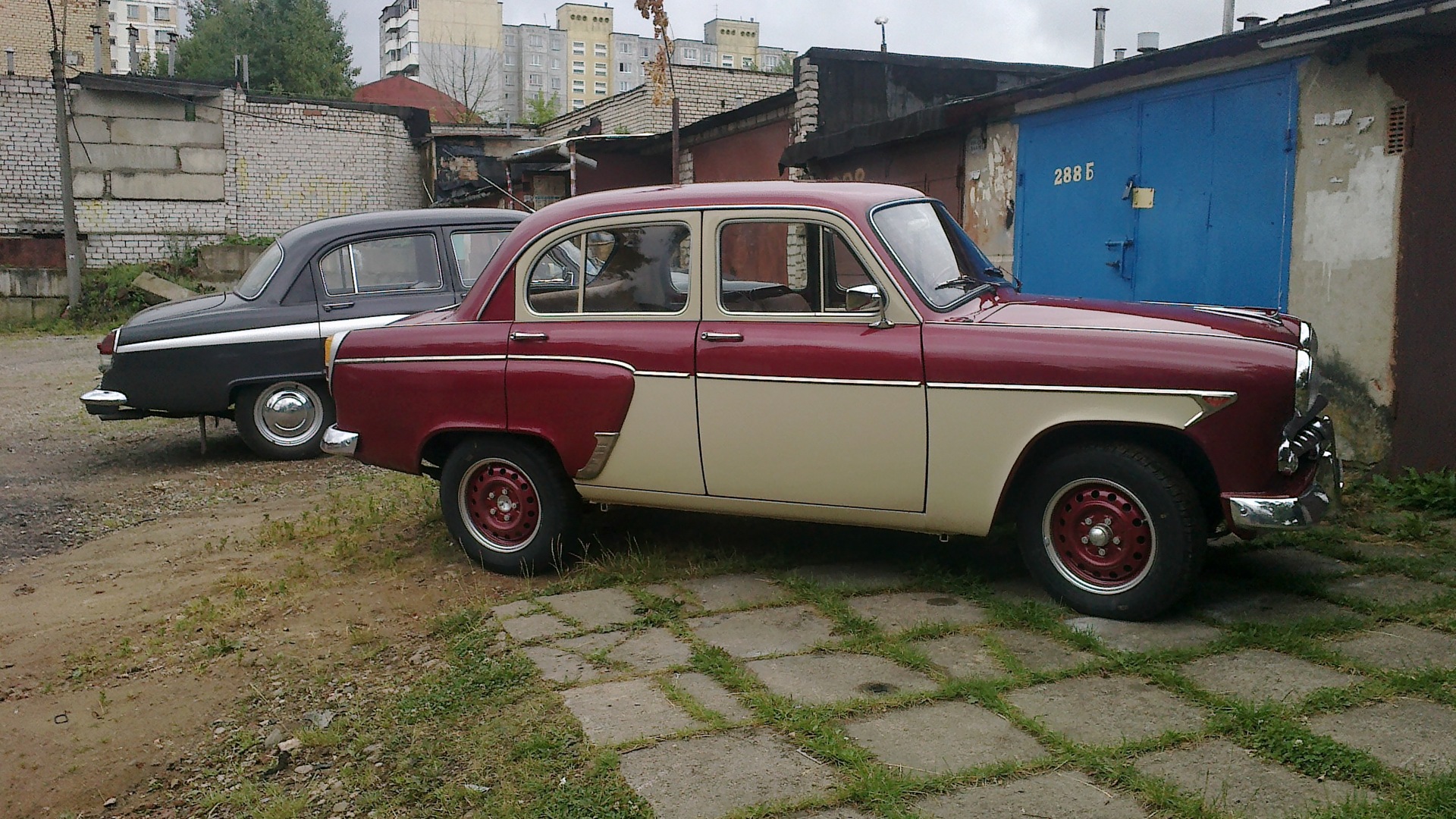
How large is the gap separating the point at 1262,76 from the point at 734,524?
452 cm

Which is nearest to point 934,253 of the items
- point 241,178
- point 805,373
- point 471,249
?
point 805,373

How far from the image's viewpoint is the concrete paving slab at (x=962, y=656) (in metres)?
4.09

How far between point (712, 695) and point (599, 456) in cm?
163

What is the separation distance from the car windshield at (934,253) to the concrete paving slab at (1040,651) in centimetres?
137

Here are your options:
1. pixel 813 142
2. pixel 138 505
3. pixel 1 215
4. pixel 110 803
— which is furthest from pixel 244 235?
pixel 110 803

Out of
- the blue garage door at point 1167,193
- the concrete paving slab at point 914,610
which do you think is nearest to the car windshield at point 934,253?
the concrete paving slab at point 914,610

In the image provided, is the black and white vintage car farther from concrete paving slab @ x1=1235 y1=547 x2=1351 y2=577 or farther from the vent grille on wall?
the vent grille on wall

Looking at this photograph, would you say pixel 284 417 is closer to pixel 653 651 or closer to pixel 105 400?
pixel 105 400

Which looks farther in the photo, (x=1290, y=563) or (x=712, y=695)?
(x=1290, y=563)

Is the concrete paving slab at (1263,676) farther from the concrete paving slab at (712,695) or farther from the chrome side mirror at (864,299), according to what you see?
the chrome side mirror at (864,299)

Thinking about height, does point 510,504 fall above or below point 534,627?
above

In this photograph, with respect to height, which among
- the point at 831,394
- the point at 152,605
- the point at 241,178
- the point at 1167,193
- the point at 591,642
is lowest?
the point at 152,605

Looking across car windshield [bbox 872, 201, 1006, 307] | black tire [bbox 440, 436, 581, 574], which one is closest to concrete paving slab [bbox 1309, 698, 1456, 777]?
car windshield [bbox 872, 201, 1006, 307]

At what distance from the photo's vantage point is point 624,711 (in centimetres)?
388
